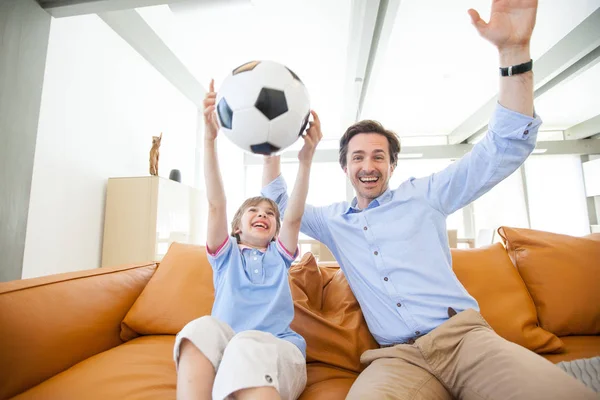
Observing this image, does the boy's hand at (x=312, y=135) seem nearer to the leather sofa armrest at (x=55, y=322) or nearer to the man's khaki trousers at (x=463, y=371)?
the man's khaki trousers at (x=463, y=371)

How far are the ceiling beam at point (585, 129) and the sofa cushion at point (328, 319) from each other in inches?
275

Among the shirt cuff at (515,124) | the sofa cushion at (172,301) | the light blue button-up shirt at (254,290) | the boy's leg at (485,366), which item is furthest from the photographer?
the sofa cushion at (172,301)

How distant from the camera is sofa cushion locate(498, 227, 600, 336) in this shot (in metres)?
1.18

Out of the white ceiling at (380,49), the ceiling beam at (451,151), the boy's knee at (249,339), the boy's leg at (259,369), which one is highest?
the white ceiling at (380,49)

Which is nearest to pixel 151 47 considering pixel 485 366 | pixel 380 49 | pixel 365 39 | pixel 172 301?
pixel 365 39

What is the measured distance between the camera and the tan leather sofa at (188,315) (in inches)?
34.5

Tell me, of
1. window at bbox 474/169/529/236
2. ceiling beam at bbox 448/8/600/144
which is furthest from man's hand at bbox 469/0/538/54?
window at bbox 474/169/529/236

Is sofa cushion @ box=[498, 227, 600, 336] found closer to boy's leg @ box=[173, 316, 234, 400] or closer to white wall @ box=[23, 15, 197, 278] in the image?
boy's leg @ box=[173, 316, 234, 400]

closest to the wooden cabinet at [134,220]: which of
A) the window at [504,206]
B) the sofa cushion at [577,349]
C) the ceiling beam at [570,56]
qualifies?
the sofa cushion at [577,349]

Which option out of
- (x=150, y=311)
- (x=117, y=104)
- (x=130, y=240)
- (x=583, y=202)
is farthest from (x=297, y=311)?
(x=583, y=202)

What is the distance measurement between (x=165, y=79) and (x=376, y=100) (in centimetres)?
308

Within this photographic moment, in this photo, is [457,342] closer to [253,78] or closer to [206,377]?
[206,377]

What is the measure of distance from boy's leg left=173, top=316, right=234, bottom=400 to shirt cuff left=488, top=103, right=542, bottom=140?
1009 mm

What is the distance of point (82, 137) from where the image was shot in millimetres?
2617
